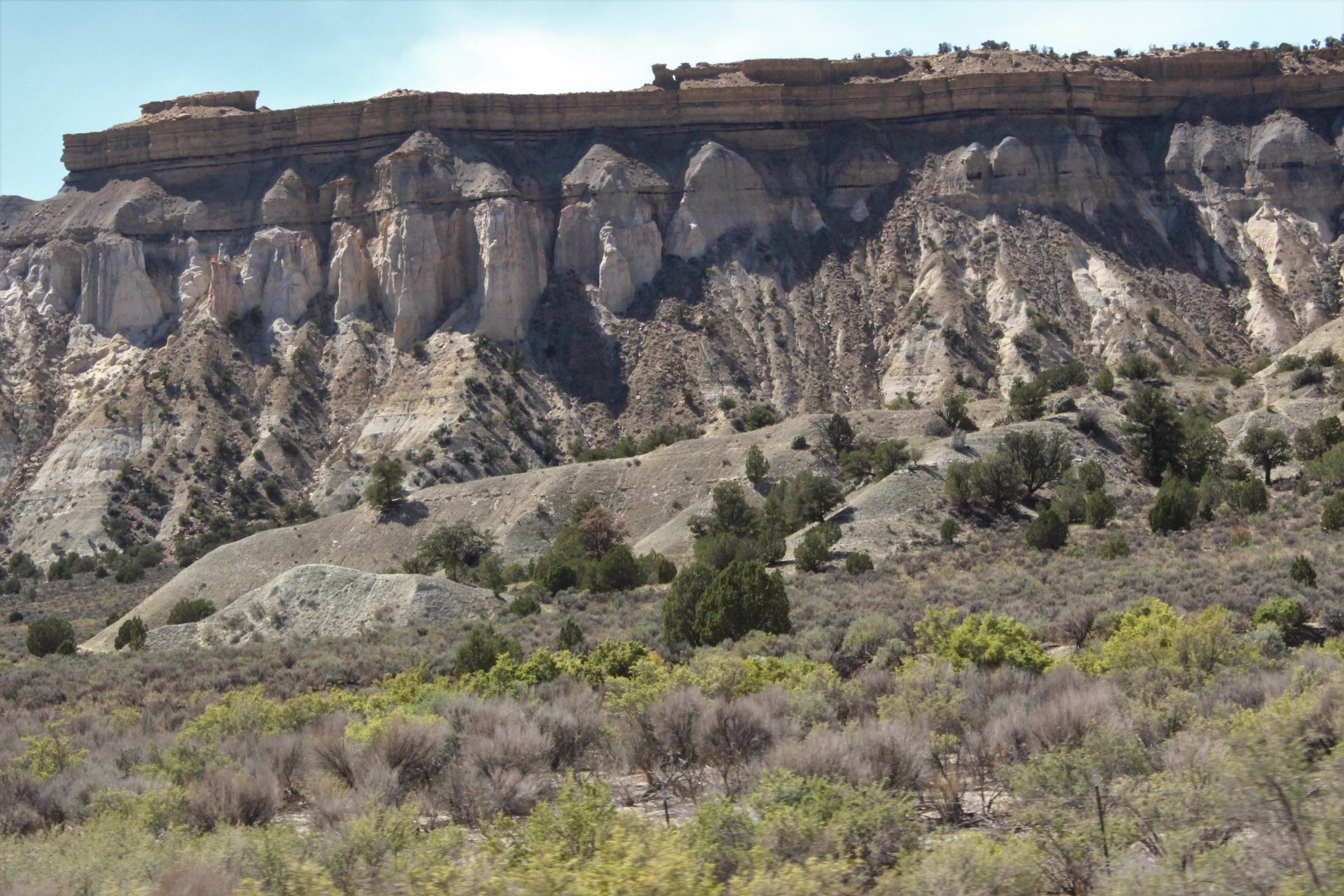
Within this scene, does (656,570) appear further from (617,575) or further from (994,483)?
(994,483)

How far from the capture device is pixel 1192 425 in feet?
168

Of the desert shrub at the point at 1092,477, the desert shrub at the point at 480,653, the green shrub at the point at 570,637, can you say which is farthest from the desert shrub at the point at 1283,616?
the desert shrub at the point at 1092,477

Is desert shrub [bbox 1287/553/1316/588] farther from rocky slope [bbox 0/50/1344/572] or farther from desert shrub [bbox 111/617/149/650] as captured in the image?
rocky slope [bbox 0/50/1344/572]

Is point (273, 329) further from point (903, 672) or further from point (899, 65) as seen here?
point (903, 672)

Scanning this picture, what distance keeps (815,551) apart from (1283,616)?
1888 cm

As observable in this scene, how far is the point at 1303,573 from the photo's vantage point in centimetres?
2639

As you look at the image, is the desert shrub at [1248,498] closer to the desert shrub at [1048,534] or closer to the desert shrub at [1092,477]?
the desert shrub at [1092,477]

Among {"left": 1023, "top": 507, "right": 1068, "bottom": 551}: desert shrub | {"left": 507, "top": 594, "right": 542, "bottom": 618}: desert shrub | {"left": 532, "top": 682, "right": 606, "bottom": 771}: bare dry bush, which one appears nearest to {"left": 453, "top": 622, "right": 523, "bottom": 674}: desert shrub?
{"left": 532, "top": 682, "right": 606, "bottom": 771}: bare dry bush

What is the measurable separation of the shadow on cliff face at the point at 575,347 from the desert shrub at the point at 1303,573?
49.3 m

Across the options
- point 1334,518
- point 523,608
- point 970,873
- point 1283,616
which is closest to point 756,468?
point 523,608

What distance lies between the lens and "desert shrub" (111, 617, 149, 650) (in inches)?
1513

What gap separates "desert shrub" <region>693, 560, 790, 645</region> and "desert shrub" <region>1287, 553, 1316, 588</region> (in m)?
10.2

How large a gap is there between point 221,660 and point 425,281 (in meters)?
50.1

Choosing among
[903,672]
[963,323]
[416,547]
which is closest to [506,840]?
[903,672]
